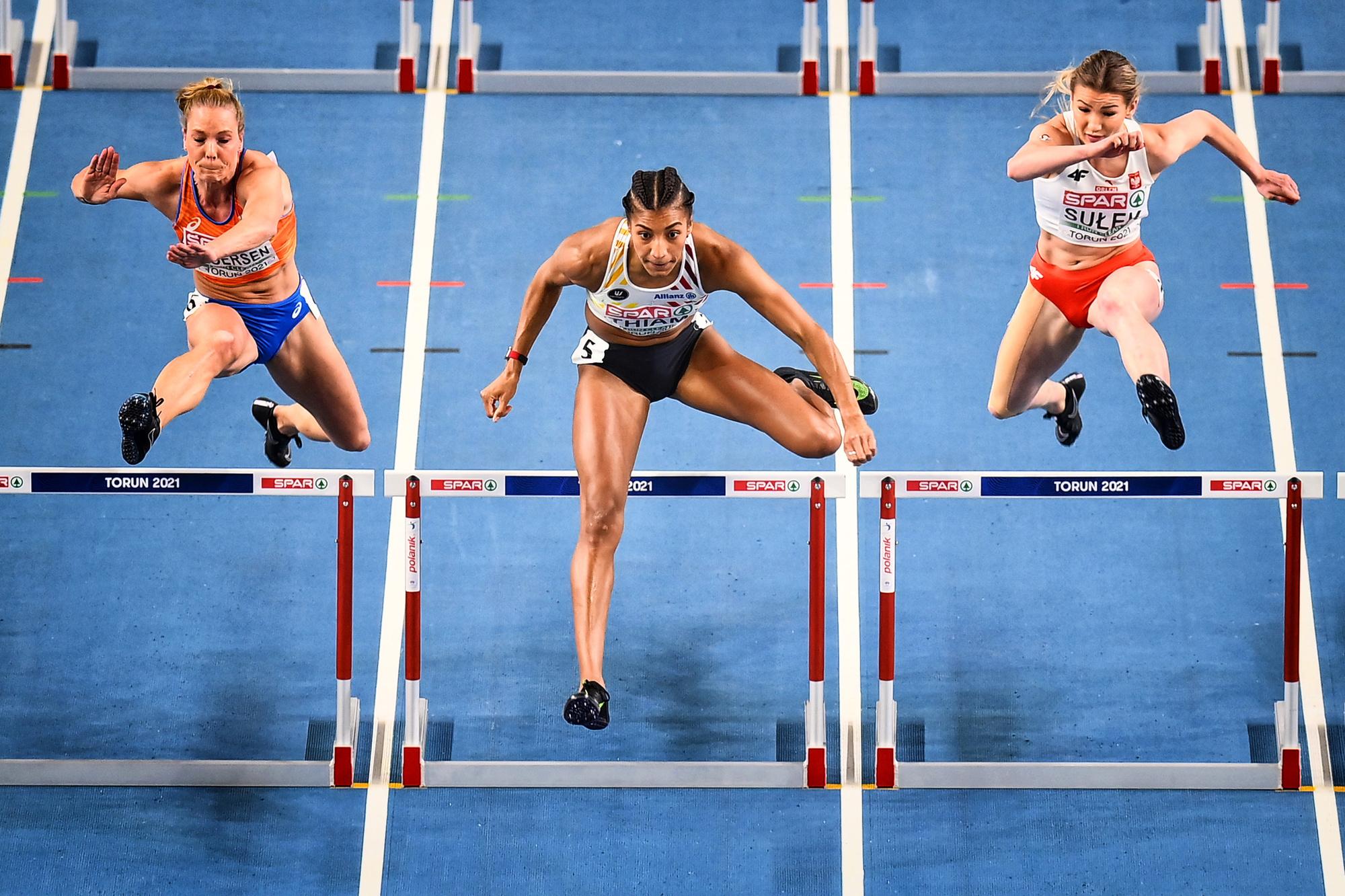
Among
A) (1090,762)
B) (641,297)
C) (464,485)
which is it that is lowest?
(1090,762)

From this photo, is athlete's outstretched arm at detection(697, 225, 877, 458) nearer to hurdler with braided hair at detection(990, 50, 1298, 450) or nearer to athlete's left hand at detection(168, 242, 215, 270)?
hurdler with braided hair at detection(990, 50, 1298, 450)

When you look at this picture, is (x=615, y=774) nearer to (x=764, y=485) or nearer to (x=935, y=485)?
(x=764, y=485)

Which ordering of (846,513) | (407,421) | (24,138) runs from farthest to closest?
(24,138)
(407,421)
(846,513)

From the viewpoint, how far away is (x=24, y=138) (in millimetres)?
12164

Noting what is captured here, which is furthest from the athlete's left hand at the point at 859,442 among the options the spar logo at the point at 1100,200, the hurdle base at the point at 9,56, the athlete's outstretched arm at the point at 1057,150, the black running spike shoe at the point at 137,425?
the hurdle base at the point at 9,56

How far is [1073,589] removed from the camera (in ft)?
34.4

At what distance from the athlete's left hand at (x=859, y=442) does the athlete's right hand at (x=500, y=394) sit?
4.49 feet

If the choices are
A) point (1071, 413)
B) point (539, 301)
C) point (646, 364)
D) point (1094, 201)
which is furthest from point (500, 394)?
point (1071, 413)

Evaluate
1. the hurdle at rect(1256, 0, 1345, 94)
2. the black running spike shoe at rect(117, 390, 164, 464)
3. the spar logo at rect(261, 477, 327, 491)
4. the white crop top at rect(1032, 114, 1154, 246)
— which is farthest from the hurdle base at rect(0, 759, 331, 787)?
the hurdle at rect(1256, 0, 1345, 94)

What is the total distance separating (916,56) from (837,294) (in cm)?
198

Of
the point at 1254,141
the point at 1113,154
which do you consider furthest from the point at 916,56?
the point at 1113,154

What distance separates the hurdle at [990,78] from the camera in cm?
1230

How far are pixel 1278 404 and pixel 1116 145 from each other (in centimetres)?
313

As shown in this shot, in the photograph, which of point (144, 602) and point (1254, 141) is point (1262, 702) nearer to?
point (1254, 141)
